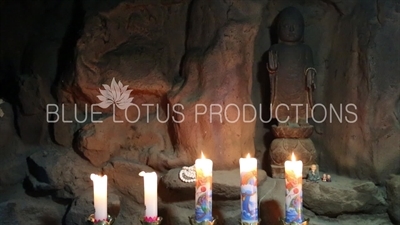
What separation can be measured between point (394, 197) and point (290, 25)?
2.92ft

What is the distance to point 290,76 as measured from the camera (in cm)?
214

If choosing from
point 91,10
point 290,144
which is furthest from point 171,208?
point 91,10

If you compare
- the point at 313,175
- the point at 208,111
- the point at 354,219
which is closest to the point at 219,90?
the point at 208,111

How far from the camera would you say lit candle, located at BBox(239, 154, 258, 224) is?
1.46 metres

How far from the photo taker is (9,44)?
244 centimetres

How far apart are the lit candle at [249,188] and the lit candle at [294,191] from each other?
0.35 ft

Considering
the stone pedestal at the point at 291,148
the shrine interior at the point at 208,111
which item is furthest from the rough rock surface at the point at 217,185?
the stone pedestal at the point at 291,148

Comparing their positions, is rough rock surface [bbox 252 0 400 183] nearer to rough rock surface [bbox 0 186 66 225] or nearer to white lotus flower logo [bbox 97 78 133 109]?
white lotus flower logo [bbox 97 78 133 109]

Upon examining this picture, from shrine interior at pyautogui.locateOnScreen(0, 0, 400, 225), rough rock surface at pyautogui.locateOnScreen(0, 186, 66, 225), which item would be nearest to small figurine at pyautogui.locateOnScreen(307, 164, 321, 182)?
shrine interior at pyautogui.locateOnScreen(0, 0, 400, 225)

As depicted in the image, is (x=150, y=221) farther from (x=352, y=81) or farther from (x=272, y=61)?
(x=352, y=81)

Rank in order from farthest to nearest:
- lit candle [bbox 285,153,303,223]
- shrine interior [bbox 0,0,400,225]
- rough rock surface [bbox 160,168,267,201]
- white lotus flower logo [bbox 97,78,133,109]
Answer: white lotus flower logo [bbox 97,78,133,109], shrine interior [bbox 0,0,400,225], rough rock surface [bbox 160,168,267,201], lit candle [bbox 285,153,303,223]

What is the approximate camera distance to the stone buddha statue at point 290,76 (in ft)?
6.98

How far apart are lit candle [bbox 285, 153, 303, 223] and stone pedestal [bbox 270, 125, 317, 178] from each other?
1.96 ft

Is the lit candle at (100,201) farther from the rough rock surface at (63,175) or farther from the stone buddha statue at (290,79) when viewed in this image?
the stone buddha statue at (290,79)
